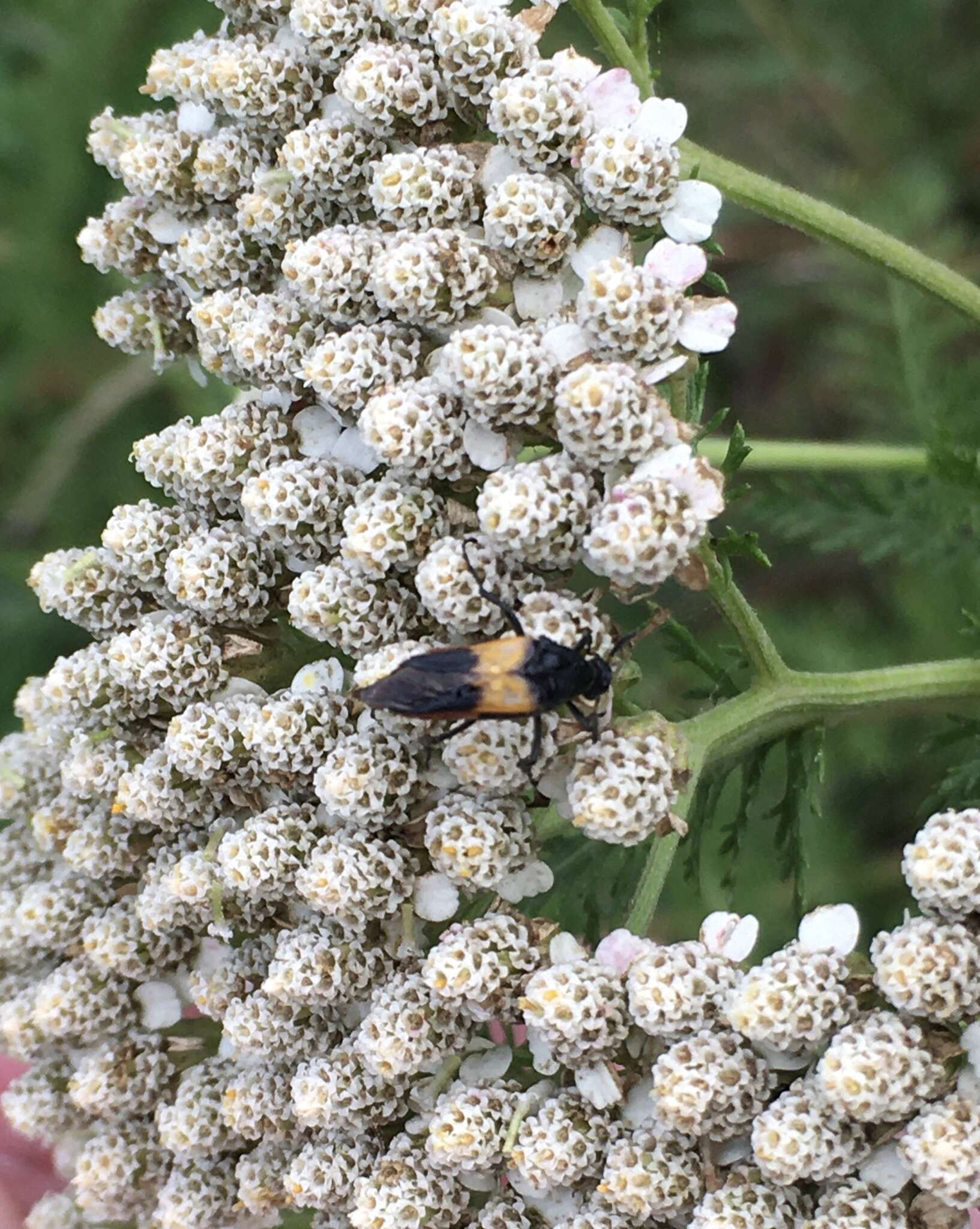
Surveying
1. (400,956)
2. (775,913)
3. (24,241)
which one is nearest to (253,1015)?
(400,956)

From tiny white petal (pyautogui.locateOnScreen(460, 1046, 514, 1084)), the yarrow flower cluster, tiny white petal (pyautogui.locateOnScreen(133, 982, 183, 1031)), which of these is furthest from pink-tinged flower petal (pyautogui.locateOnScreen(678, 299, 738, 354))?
tiny white petal (pyautogui.locateOnScreen(133, 982, 183, 1031))

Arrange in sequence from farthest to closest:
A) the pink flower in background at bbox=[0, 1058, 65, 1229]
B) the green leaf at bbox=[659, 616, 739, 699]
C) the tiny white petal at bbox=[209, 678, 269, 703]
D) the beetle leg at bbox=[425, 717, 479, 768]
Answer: the pink flower in background at bbox=[0, 1058, 65, 1229], the green leaf at bbox=[659, 616, 739, 699], the tiny white petal at bbox=[209, 678, 269, 703], the beetle leg at bbox=[425, 717, 479, 768]

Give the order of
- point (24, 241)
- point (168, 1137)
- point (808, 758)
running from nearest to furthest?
point (168, 1137) < point (808, 758) < point (24, 241)

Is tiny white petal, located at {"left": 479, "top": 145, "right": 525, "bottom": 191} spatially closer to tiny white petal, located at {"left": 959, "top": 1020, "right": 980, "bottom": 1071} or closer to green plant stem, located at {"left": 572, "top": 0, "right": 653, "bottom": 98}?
green plant stem, located at {"left": 572, "top": 0, "right": 653, "bottom": 98}

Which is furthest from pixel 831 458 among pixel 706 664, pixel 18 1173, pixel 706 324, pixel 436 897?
pixel 18 1173

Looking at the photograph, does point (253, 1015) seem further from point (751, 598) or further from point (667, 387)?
point (751, 598)
